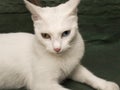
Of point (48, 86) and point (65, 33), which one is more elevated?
point (65, 33)

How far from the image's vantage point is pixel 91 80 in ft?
4.80

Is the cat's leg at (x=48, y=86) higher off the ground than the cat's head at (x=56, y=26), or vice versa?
the cat's head at (x=56, y=26)

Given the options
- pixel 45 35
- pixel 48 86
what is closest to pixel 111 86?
pixel 48 86

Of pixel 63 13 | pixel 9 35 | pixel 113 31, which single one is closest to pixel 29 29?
pixel 9 35

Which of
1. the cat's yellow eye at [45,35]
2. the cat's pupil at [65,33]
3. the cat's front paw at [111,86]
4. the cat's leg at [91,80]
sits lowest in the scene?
the cat's leg at [91,80]

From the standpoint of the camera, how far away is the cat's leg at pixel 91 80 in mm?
1421

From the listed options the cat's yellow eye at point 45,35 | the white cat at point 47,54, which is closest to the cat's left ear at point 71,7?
the white cat at point 47,54

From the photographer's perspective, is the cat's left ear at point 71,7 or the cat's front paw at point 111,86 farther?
the cat's front paw at point 111,86

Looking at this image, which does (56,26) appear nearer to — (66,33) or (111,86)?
(66,33)

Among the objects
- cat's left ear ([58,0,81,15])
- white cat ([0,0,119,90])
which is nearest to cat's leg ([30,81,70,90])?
white cat ([0,0,119,90])

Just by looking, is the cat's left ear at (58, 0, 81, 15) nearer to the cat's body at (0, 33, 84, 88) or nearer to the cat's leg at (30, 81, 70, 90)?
the cat's body at (0, 33, 84, 88)

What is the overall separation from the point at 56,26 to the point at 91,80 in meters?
0.35

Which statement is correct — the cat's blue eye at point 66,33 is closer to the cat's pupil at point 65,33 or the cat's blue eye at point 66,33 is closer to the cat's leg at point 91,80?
the cat's pupil at point 65,33

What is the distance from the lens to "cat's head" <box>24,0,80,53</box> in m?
1.25
